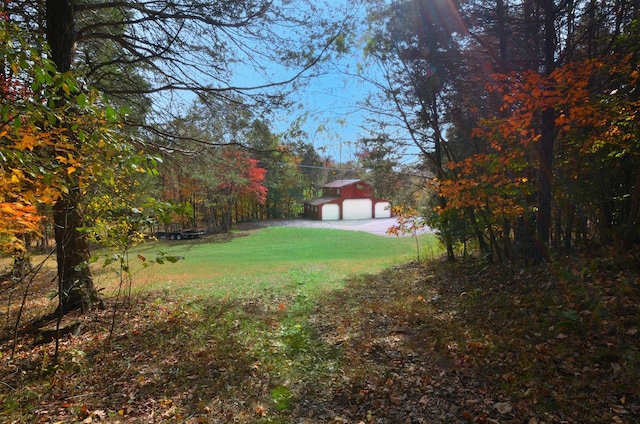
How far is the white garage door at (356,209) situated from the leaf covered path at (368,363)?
31.5 metres

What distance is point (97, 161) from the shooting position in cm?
296

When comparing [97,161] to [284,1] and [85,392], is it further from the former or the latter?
[284,1]

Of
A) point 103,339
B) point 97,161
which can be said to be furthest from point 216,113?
point 103,339

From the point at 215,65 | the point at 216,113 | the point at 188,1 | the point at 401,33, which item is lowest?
the point at 216,113

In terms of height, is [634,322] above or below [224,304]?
above

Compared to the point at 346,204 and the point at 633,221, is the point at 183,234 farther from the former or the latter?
the point at 633,221

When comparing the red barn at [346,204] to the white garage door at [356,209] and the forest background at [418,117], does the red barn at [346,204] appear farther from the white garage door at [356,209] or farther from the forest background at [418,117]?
the forest background at [418,117]

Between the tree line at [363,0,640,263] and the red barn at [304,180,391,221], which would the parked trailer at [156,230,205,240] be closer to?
the red barn at [304,180,391,221]

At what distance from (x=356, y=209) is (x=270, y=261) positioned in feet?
79.5

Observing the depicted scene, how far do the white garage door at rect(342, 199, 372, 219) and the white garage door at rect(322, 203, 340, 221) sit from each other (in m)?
0.72

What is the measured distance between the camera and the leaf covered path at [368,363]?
2717mm

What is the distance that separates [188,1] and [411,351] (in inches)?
238

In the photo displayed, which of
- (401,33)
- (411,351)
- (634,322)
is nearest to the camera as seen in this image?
(634,322)

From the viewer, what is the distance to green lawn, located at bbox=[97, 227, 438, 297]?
8.29 meters
